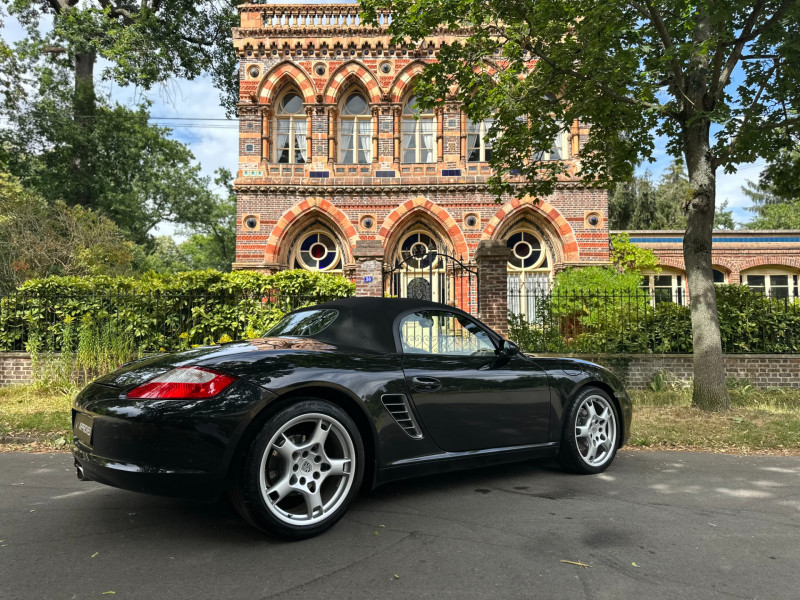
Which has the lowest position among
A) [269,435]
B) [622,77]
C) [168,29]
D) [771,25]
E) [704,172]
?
[269,435]

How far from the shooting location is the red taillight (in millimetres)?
2916

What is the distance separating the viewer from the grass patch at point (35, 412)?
6.31m

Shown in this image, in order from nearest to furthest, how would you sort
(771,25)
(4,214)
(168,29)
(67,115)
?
(771,25), (4,214), (168,29), (67,115)

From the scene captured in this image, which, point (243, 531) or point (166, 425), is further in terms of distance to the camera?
point (243, 531)

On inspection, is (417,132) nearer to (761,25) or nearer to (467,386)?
(761,25)

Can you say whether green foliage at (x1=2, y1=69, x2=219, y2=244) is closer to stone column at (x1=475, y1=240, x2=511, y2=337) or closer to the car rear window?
stone column at (x1=475, y1=240, x2=511, y2=337)

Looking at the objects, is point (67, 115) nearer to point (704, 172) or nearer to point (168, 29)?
point (168, 29)

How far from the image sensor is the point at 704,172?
26.9 ft

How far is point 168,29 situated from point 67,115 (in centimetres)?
574

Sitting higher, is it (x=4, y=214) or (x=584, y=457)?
(x=4, y=214)

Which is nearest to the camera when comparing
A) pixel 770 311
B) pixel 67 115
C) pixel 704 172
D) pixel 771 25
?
pixel 771 25

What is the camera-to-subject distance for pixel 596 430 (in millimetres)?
4738

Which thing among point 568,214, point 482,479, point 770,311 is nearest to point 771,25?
point 770,311

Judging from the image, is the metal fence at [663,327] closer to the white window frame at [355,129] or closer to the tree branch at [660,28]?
the tree branch at [660,28]
